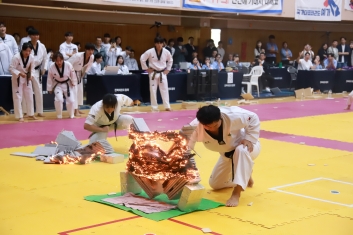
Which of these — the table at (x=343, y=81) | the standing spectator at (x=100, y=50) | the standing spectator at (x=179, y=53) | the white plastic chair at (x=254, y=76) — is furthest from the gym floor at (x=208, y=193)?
the table at (x=343, y=81)

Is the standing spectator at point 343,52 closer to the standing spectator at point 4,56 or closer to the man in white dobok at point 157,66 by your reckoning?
the man in white dobok at point 157,66

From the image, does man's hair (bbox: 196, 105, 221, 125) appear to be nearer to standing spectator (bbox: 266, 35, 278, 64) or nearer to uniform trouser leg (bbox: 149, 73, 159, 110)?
uniform trouser leg (bbox: 149, 73, 159, 110)

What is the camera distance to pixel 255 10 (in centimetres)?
1977

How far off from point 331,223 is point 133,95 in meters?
10.7

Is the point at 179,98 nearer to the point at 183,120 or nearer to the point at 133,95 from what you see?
the point at 133,95

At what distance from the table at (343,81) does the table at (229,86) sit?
4883 mm

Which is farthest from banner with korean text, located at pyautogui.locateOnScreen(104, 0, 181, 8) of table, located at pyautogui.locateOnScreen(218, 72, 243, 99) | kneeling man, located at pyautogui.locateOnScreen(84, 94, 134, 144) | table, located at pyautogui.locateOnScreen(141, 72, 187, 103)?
kneeling man, located at pyautogui.locateOnScreen(84, 94, 134, 144)

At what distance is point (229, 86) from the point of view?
1806 centimetres

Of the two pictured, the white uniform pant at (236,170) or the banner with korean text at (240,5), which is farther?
the banner with korean text at (240,5)

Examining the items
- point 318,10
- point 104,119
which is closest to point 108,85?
point 104,119

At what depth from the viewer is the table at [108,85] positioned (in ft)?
48.8

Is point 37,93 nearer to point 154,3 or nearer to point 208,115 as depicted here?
point 154,3

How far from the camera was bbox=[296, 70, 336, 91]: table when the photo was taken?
20344mm

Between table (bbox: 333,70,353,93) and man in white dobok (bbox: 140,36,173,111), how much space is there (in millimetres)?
9118
